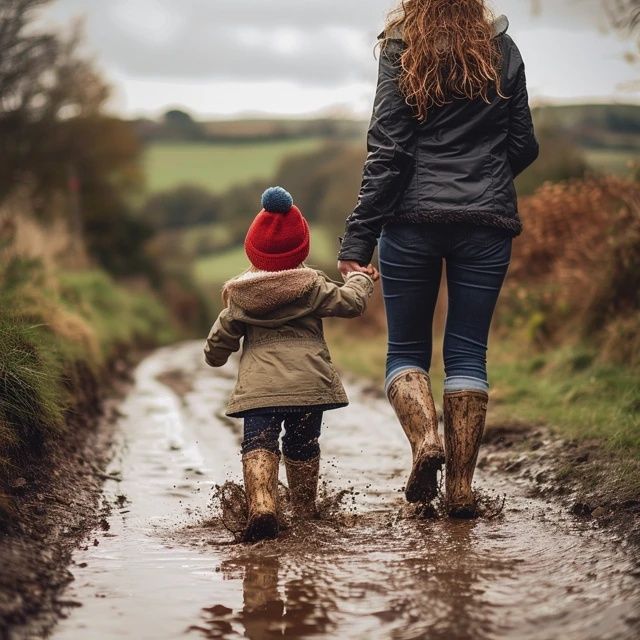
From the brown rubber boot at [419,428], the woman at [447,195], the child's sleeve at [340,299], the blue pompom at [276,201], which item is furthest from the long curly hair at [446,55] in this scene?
the brown rubber boot at [419,428]

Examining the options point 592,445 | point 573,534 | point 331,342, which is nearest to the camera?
point 573,534

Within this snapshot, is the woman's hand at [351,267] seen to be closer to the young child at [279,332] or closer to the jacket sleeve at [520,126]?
the young child at [279,332]

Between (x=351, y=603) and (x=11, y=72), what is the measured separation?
17090 millimetres

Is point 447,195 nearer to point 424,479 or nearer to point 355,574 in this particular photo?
point 424,479

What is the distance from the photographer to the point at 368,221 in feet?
14.5

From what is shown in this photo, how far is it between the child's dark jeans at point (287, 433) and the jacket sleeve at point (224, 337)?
0.33 m

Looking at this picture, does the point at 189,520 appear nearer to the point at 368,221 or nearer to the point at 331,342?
the point at 368,221

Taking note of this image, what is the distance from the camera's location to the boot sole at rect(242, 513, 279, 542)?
4102 millimetres

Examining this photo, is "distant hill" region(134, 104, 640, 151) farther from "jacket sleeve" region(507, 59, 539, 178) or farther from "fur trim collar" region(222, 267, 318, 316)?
"fur trim collar" region(222, 267, 318, 316)

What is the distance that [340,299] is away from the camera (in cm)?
445

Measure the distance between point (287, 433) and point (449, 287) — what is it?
3.23 ft

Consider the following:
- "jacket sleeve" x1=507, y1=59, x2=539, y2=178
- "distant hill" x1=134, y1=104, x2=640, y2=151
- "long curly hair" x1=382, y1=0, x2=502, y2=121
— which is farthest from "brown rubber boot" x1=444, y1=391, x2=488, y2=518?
"distant hill" x1=134, y1=104, x2=640, y2=151

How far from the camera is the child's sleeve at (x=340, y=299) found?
14.6 feet

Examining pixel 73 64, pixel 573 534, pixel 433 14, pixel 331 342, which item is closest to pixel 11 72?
pixel 331 342
